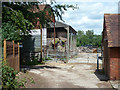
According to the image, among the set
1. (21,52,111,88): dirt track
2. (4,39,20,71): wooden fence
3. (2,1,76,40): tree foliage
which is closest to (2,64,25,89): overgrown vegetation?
(4,39,20,71): wooden fence

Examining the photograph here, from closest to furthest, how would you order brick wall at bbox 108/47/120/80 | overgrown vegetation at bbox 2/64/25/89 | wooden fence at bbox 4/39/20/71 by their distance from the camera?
overgrown vegetation at bbox 2/64/25/89 → wooden fence at bbox 4/39/20/71 → brick wall at bbox 108/47/120/80

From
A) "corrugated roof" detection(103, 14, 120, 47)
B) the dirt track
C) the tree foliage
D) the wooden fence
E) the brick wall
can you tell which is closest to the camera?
the wooden fence

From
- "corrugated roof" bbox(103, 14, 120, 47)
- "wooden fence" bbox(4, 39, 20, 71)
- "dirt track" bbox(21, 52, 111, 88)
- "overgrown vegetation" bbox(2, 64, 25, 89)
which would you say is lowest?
"dirt track" bbox(21, 52, 111, 88)

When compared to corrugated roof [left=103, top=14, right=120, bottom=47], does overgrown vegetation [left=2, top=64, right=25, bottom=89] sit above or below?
below

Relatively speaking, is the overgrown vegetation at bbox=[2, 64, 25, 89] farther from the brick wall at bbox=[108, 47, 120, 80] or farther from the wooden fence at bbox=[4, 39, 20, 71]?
the brick wall at bbox=[108, 47, 120, 80]

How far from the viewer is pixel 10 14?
12.3 meters

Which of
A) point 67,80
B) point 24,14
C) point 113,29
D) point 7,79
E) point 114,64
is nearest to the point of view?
point 7,79

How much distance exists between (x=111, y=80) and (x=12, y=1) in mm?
9333

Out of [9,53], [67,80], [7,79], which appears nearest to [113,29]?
[67,80]

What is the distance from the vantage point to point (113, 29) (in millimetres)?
10359

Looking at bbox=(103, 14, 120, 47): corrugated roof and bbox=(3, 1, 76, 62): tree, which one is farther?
bbox=(3, 1, 76, 62): tree

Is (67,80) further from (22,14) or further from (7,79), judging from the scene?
(22,14)

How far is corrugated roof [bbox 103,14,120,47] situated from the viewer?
9.55 m

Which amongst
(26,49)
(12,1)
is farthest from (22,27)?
(26,49)
